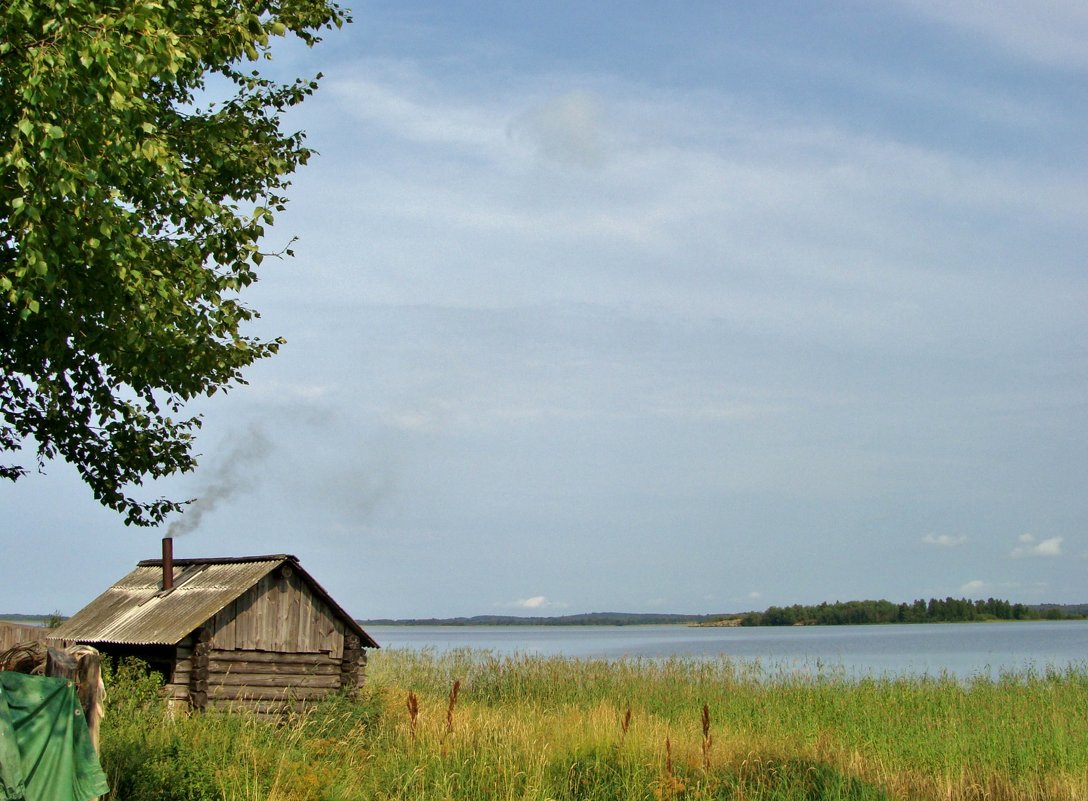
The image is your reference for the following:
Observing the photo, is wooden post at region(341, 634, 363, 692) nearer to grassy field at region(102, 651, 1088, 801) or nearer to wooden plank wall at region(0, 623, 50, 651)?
grassy field at region(102, 651, 1088, 801)

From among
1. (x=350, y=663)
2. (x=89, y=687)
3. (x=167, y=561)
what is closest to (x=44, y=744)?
(x=89, y=687)

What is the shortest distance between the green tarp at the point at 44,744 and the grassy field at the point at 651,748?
1.44 metres

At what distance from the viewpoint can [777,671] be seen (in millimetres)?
26734

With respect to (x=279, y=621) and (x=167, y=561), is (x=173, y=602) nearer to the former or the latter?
(x=167, y=561)

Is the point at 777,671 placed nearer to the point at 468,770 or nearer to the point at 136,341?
the point at 468,770

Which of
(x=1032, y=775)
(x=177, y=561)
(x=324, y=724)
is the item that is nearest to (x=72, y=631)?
(x=177, y=561)

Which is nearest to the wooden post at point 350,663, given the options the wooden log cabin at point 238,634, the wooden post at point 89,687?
the wooden log cabin at point 238,634

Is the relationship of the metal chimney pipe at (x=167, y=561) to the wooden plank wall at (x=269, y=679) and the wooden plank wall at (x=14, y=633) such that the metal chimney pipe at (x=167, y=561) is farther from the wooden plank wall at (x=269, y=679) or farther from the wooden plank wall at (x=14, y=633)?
the wooden plank wall at (x=14, y=633)

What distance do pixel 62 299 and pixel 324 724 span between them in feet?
31.4

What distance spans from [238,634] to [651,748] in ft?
29.7

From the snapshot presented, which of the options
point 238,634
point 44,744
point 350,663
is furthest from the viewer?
point 350,663

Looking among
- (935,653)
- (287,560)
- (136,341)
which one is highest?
(136,341)

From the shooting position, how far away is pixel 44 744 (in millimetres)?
9172

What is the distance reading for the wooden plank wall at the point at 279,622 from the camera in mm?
19641
